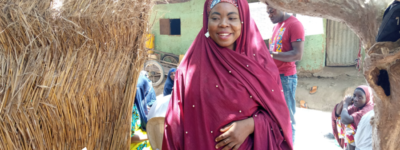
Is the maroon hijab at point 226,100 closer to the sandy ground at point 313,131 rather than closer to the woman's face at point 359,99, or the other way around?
the woman's face at point 359,99

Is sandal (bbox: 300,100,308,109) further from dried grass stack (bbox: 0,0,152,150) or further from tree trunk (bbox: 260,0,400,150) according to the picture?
dried grass stack (bbox: 0,0,152,150)

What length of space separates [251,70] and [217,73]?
0.20m

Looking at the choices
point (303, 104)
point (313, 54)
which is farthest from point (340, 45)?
point (303, 104)

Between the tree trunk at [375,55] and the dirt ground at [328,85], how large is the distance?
217 inches

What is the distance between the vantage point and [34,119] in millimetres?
1614

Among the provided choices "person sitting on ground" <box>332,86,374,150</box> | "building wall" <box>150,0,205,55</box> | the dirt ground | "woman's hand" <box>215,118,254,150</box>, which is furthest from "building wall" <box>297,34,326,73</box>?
"woman's hand" <box>215,118,254,150</box>

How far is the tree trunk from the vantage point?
172 cm

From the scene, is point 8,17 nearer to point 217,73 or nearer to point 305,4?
point 217,73

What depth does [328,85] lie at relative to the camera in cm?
778

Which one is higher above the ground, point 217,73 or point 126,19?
point 126,19

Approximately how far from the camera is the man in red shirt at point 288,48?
3.26m

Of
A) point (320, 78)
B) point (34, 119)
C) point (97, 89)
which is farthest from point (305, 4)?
point (320, 78)

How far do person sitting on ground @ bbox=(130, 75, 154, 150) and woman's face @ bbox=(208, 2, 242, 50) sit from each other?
1.36 meters

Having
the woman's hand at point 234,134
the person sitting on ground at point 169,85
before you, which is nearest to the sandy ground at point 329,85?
the person sitting on ground at point 169,85
